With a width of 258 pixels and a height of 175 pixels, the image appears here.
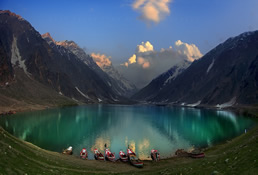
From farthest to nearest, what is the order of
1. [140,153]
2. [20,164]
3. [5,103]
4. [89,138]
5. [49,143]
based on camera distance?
[5,103], [89,138], [49,143], [140,153], [20,164]

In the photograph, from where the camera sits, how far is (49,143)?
7019cm

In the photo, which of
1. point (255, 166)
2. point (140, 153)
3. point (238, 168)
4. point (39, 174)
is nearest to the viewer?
point (255, 166)

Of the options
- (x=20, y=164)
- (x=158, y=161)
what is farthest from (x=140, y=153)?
(x=20, y=164)

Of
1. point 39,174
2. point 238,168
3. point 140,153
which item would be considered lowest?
point 140,153

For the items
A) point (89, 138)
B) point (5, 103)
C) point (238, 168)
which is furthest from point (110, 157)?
point (5, 103)

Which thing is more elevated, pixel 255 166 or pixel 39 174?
pixel 255 166

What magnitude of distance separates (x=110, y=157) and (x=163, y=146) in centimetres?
2484

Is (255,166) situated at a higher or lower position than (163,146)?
higher

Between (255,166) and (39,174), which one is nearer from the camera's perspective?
(255,166)

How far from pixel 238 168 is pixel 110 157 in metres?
35.6

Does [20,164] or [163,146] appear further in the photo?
[163,146]

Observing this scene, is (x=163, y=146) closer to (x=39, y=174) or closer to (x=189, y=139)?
(x=189, y=139)

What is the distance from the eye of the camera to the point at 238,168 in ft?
71.0

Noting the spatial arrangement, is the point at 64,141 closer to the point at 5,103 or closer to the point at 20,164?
the point at 20,164
